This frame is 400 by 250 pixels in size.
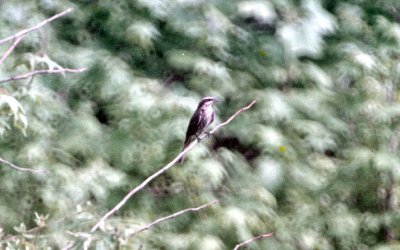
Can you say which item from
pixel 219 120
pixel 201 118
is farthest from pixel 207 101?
pixel 219 120

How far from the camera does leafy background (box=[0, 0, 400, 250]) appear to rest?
3871 millimetres

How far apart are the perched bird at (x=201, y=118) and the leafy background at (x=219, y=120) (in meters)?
0.15

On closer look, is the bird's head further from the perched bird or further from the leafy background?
the leafy background

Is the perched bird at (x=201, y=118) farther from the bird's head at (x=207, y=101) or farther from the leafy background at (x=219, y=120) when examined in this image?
the leafy background at (x=219, y=120)

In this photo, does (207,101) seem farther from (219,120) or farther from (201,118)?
(219,120)

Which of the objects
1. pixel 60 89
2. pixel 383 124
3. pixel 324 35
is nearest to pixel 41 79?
pixel 60 89

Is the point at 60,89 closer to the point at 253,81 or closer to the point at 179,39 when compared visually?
the point at 179,39

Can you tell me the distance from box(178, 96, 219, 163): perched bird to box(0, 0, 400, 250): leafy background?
0.15 m

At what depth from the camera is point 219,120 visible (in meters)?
4.20

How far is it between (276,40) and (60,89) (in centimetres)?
118

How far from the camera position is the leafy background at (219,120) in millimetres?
3871

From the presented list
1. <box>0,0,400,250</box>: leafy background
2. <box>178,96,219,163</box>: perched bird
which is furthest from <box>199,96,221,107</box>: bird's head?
<box>0,0,400,250</box>: leafy background

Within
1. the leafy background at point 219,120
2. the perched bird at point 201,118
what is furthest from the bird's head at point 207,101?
the leafy background at point 219,120

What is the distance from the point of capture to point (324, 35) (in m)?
4.60
